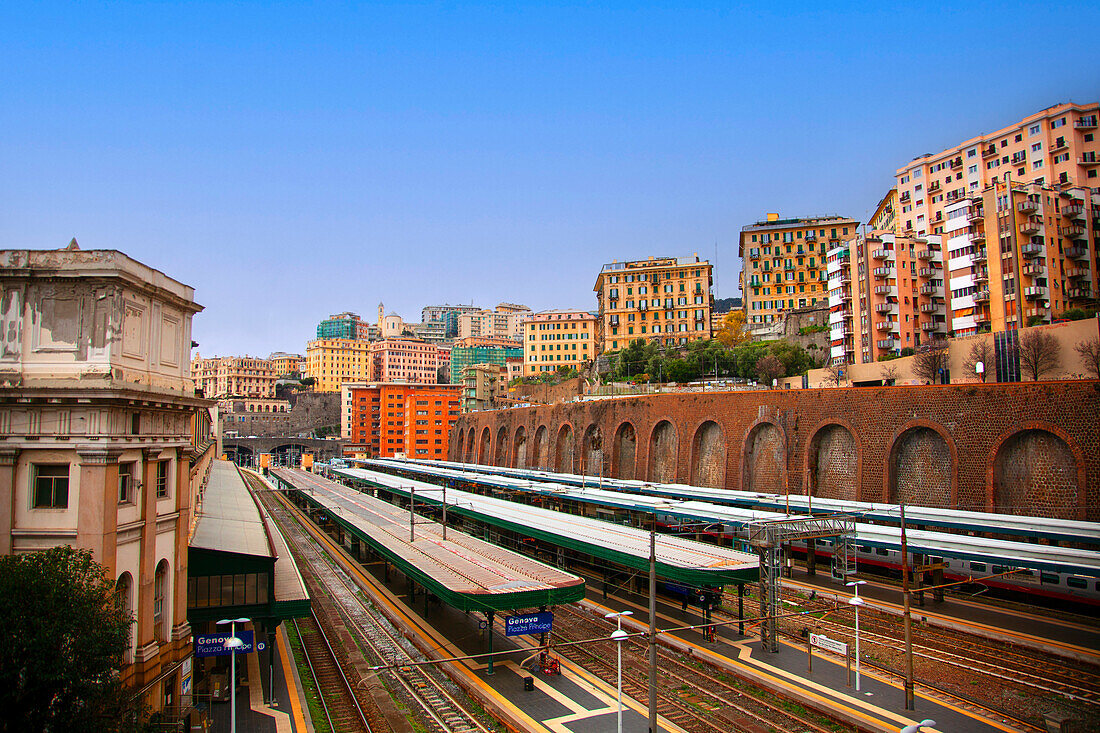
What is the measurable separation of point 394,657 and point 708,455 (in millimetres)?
33397

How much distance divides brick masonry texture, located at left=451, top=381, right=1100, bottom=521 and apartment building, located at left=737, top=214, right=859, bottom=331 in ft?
152

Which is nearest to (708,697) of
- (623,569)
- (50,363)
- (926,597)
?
(623,569)

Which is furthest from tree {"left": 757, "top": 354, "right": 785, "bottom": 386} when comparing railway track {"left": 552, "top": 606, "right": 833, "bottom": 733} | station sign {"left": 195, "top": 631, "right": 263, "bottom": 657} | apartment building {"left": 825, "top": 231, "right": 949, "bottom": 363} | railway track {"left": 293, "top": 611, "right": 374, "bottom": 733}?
station sign {"left": 195, "top": 631, "right": 263, "bottom": 657}

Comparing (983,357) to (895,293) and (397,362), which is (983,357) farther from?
(397,362)

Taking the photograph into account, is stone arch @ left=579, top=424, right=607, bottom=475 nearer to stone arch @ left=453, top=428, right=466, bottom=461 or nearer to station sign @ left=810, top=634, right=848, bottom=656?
stone arch @ left=453, top=428, right=466, bottom=461

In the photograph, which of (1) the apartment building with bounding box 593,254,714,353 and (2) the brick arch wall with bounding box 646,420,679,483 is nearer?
(2) the brick arch wall with bounding box 646,420,679,483

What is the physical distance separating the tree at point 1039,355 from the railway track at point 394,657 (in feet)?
124

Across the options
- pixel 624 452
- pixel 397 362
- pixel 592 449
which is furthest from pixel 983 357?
pixel 397 362

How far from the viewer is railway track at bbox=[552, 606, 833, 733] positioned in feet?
58.7

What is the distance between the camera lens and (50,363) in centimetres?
1588

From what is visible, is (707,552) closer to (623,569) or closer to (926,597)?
(623,569)

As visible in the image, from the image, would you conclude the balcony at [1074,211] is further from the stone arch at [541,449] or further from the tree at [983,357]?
the stone arch at [541,449]

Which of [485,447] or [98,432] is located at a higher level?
[98,432]

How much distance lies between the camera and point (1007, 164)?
66.3 meters
